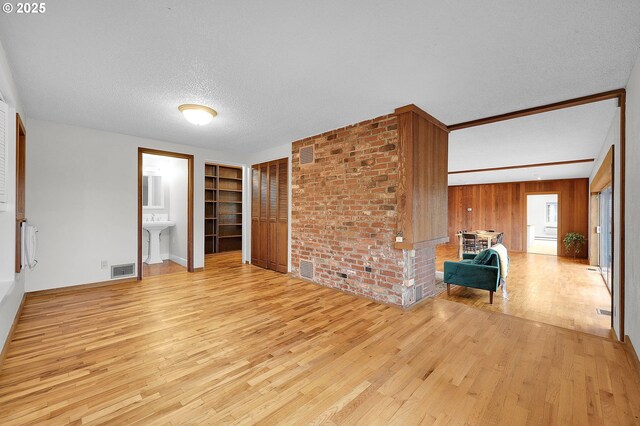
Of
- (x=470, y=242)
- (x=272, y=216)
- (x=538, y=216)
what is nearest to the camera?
(x=272, y=216)

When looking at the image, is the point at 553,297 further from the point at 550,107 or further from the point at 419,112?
the point at 419,112

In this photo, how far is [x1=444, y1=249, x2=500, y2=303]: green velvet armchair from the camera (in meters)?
4.07

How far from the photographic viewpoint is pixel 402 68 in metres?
2.36

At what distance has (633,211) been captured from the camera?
225 centimetres

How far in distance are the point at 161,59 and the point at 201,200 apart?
348 centimetres

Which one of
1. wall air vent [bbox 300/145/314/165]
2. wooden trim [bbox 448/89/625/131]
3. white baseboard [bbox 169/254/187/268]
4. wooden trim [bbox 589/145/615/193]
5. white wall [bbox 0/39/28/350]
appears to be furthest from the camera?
white baseboard [bbox 169/254/187/268]

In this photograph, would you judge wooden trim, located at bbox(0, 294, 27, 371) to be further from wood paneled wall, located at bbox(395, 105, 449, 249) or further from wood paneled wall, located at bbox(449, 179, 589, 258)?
wood paneled wall, located at bbox(449, 179, 589, 258)

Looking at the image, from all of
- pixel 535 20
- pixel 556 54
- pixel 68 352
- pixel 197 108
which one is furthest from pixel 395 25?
pixel 68 352

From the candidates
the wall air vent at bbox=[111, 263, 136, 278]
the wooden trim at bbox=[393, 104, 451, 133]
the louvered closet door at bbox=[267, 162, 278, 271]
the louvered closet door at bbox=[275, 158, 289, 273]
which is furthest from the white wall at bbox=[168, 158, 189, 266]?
the wooden trim at bbox=[393, 104, 451, 133]

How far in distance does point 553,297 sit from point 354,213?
3.57 meters

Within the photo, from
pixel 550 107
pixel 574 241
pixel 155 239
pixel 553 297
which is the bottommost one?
pixel 553 297

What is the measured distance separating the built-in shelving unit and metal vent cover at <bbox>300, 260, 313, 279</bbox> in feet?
12.7

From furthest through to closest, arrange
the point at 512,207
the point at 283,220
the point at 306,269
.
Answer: the point at 512,207
the point at 283,220
the point at 306,269

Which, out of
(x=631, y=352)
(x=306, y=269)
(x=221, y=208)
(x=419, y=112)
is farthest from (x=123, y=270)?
(x=631, y=352)
